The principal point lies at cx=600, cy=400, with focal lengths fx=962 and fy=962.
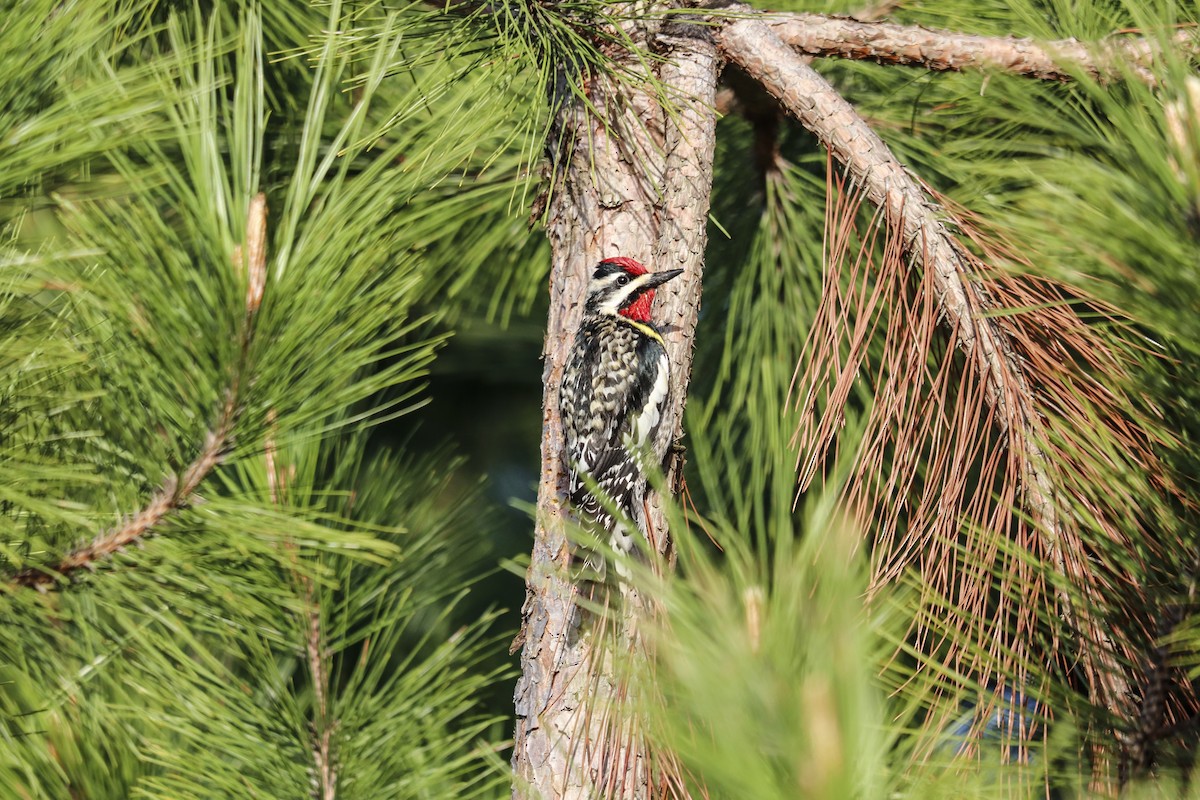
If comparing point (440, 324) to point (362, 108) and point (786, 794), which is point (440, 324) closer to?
point (362, 108)

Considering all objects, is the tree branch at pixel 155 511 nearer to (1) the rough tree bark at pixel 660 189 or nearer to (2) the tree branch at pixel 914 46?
(1) the rough tree bark at pixel 660 189

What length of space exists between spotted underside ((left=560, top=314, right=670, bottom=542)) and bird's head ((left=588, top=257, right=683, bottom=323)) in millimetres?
64

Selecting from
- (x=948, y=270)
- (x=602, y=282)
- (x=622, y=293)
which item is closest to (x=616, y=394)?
(x=622, y=293)

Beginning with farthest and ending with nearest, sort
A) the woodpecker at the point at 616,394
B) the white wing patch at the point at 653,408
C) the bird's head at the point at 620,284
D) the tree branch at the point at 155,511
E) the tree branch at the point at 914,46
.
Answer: the white wing patch at the point at 653,408 → the woodpecker at the point at 616,394 → the bird's head at the point at 620,284 → the tree branch at the point at 914,46 → the tree branch at the point at 155,511

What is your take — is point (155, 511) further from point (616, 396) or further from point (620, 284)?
point (616, 396)

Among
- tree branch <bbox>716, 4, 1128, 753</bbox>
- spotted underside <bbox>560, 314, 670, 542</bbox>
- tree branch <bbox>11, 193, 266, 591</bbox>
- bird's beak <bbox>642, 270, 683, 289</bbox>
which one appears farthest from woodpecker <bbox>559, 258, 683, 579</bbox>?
tree branch <bbox>11, 193, 266, 591</bbox>

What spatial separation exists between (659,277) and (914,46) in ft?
1.92

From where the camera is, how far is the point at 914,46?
65.0 inches

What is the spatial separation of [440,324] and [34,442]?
175 cm

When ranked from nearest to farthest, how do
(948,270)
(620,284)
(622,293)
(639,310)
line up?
(948,270), (620,284), (622,293), (639,310)

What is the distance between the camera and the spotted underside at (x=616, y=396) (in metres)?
2.22

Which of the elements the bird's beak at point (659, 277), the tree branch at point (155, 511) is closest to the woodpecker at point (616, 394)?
the bird's beak at point (659, 277)

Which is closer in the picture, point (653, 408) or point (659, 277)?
point (659, 277)

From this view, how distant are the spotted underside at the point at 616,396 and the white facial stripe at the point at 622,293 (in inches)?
1.7
